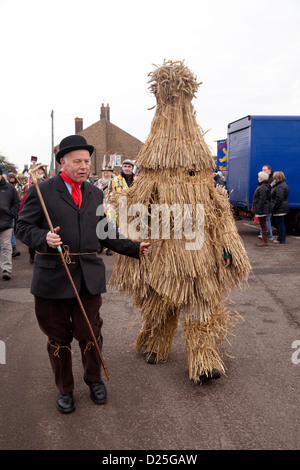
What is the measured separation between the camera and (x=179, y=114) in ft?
11.8

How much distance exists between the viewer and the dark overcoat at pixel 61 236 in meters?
3.12

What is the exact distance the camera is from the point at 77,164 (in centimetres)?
316

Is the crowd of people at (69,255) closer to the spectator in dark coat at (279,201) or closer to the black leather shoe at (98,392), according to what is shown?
the black leather shoe at (98,392)

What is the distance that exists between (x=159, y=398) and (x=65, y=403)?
2.21 feet

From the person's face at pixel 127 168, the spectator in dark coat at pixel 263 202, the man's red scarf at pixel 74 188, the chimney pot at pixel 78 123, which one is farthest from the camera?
the chimney pot at pixel 78 123

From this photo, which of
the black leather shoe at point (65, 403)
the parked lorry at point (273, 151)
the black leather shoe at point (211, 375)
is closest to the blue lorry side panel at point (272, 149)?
the parked lorry at point (273, 151)

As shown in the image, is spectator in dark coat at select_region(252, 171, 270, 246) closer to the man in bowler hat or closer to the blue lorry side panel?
the blue lorry side panel

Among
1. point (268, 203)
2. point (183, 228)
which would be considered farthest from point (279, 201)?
point (183, 228)

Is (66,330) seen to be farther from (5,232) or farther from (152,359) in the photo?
(5,232)

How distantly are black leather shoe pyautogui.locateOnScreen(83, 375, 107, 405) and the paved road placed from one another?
46 mm

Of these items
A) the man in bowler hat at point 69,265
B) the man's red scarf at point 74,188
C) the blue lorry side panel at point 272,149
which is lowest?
the man in bowler hat at point 69,265

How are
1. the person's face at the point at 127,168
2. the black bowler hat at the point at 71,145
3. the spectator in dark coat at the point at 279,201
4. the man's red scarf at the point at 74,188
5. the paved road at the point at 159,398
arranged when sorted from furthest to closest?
the spectator in dark coat at the point at 279,201
the person's face at the point at 127,168
the man's red scarf at the point at 74,188
the black bowler hat at the point at 71,145
the paved road at the point at 159,398

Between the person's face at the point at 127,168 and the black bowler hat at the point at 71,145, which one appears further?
the person's face at the point at 127,168

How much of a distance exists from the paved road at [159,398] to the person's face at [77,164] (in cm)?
162
